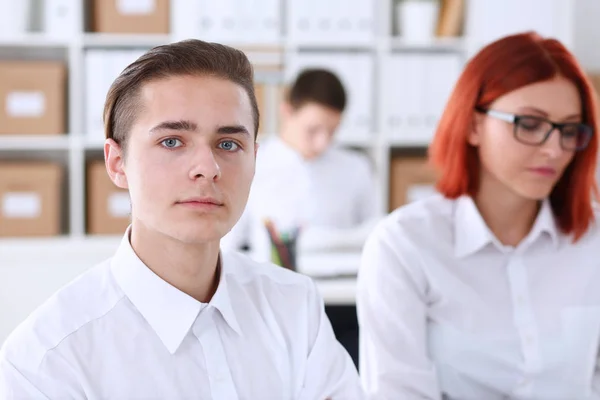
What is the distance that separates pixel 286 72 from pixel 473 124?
224 cm

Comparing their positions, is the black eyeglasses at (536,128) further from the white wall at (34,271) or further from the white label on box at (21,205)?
the white label on box at (21,205)

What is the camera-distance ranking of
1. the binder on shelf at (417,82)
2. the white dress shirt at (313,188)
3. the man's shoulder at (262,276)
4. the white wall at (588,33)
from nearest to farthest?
the man's shoulder at (262,276), the white dress shirt at (313,188), the binder on shelf at (417,82), the white wall at (588,33)

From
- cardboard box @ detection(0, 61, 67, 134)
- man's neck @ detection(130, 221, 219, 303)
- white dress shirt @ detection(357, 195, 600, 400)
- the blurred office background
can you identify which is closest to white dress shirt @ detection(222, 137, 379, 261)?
the blurred office background

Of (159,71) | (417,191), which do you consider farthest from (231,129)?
(417,191)

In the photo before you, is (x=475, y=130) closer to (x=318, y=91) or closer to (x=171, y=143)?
(x=171, y=143)

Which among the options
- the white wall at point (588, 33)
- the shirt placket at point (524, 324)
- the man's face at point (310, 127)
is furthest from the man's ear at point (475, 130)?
the white wall at point (588, 33)

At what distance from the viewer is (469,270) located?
1.56m

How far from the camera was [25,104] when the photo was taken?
3602 millimetres

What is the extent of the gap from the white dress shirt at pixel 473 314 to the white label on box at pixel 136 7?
8.10ft

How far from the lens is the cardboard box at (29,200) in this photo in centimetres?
360

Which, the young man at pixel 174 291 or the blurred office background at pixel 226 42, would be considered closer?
the young man at pixel 174 291

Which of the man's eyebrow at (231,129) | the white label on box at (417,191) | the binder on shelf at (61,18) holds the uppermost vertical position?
the binder on shelf at (61,18)

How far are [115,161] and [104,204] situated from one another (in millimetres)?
2614

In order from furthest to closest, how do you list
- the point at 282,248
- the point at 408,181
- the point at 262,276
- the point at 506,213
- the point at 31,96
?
the point at 408,181 < the point at 31,96 < the point at 282,248 < the point at 506,213 < the point at 262,276
